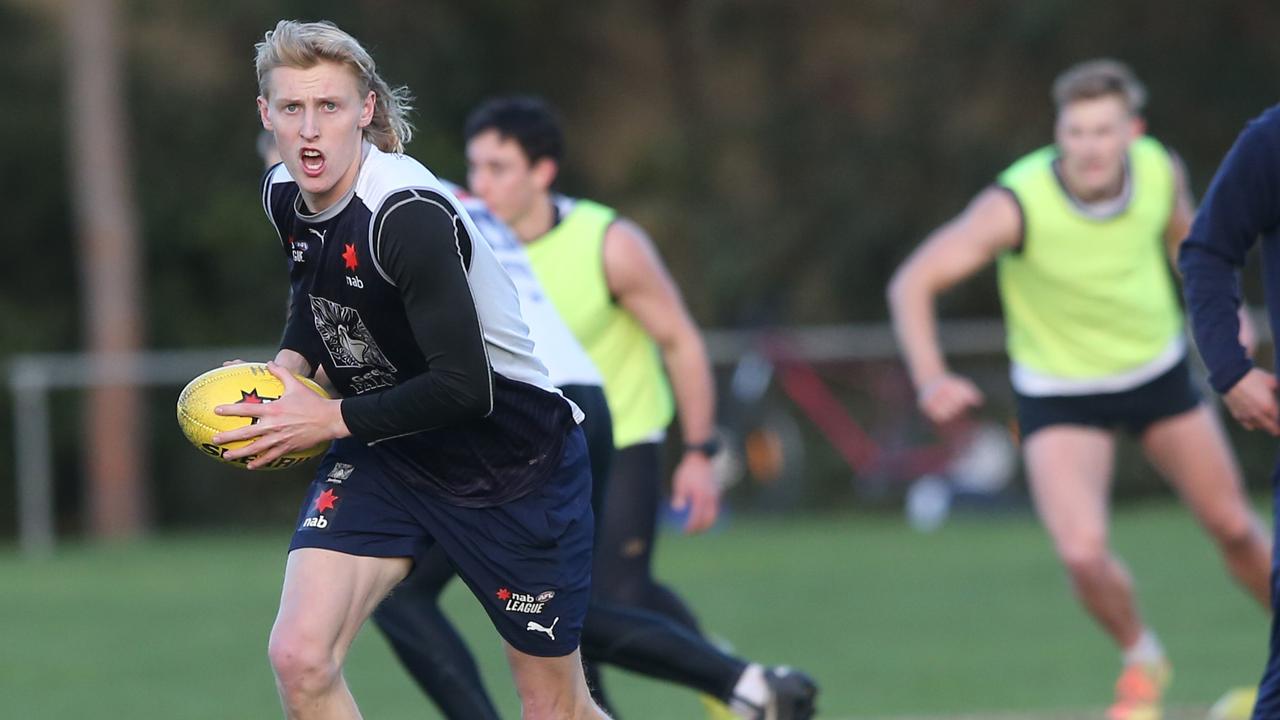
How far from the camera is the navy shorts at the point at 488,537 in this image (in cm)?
467

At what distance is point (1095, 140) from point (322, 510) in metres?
3.63

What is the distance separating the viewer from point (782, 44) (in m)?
23.0

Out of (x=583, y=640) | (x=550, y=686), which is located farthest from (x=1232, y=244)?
(x=583, y=640)

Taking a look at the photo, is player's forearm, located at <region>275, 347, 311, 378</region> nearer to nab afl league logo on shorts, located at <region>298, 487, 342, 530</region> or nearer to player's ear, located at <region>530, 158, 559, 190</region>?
nab afl league logo on shorts, located at <region>298, 487, 342, 530</region>

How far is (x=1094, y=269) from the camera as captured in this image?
7.35 metres

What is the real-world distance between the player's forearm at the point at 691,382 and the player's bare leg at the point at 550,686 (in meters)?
1.82

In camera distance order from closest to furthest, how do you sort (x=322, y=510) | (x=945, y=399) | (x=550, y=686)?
(x=322, y=510) < (x=550, y=686) < (x=945, y=399)

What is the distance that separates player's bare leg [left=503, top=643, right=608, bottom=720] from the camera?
481 cm

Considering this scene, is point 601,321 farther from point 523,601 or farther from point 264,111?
point 264,111

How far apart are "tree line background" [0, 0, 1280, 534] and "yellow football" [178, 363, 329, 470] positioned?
15.2m

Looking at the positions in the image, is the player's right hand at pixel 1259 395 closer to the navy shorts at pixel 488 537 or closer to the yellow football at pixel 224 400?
the navy shorts at pixel 488 537

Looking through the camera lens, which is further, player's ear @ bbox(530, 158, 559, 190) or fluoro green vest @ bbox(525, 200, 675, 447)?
player's ear @ bbox(530, 158, 559, 190)

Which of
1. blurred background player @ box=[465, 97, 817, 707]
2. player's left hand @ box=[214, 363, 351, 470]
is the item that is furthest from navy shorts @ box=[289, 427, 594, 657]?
blurred background player @ box=[465, 97, 817, 707]

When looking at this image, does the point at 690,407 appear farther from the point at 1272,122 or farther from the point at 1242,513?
the point at 1272,122
